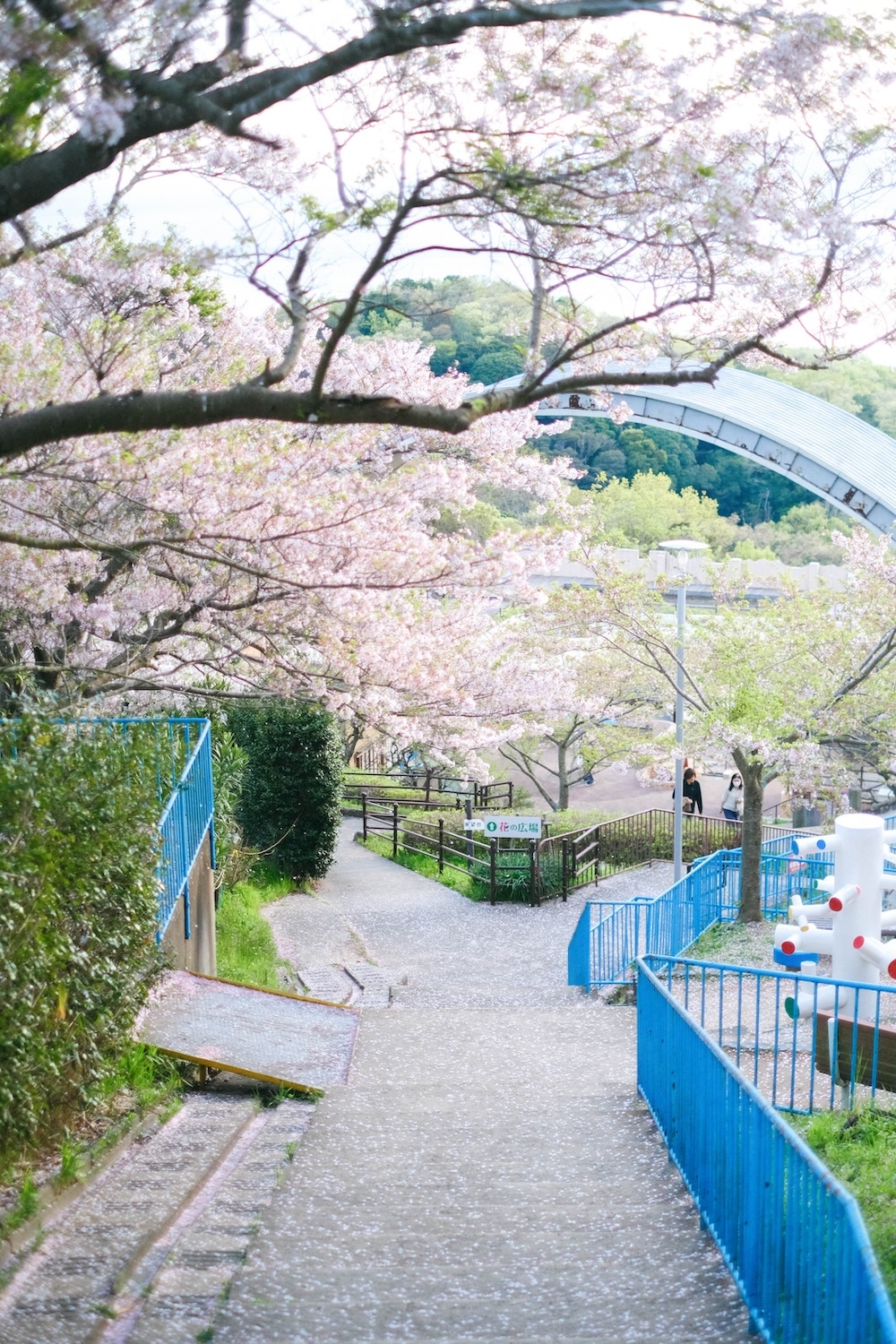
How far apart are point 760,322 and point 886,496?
68.3 feet

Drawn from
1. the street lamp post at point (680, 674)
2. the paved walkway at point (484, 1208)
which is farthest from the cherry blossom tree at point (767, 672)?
the paved walkway at point (484, 1208)

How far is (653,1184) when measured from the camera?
5.57 metres

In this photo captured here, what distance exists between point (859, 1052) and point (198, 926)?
610 centimetres

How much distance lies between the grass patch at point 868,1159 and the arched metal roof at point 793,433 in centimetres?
2053

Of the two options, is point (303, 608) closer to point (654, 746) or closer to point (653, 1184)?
point (653, 1184)

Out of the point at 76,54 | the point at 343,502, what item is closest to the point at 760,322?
the point at 76,54

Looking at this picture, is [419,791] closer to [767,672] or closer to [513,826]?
[513,826]

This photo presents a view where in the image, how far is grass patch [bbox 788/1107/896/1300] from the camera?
4502 millimetres

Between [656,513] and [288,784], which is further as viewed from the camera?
[656,513]

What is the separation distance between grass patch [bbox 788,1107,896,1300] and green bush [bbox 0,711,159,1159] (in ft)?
10.9

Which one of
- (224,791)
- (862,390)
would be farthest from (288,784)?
(862,390)

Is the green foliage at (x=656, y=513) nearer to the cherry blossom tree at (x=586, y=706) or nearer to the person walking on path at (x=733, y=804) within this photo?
the person walking on path at (x=733, y=804)

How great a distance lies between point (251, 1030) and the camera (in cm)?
773

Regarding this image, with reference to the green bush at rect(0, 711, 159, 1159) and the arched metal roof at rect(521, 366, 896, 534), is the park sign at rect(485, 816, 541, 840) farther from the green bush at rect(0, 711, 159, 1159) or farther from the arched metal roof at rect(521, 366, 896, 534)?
the green bush at rect(0, 711, 159, 1159)
